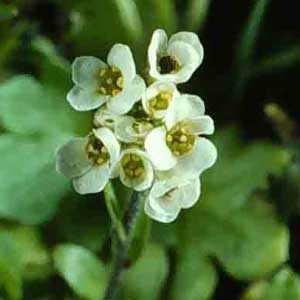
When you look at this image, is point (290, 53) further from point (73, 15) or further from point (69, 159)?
point (69, 159)

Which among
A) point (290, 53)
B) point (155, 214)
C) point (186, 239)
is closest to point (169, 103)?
point (155, 214)

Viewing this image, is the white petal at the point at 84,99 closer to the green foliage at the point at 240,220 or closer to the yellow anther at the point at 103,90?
the yellow anther at the point at 103,90

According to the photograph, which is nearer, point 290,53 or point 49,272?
point 49,272

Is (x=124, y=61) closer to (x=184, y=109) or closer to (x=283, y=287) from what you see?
(x=184, y=109)

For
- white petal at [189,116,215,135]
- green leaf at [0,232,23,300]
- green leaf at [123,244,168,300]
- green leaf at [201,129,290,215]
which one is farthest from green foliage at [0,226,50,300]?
white petal at [189,116,215,135]

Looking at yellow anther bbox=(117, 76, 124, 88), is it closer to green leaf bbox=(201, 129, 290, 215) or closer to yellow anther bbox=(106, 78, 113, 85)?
yellow anther bbox=(106, 78, 113, 85)

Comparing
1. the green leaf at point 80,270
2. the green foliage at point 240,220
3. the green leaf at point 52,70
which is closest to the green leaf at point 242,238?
the green foliage at point 240,220
